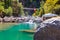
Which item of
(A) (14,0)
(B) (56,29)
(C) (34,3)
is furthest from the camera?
(C) (34,3)

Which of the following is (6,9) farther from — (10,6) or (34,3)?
(34,3)

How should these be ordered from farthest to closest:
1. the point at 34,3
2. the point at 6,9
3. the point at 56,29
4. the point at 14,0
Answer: the point at 34,3
the point at 14,0
the point at 6,9
the point at 56,29

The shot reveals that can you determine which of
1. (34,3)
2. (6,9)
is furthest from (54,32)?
(34,3)

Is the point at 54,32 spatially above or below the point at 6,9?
above

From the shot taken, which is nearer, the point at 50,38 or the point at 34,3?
the point at 50,38

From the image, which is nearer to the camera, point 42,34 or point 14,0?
point 42,34

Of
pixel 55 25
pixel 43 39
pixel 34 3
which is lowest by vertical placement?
pixel 34 3

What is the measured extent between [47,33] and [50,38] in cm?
8

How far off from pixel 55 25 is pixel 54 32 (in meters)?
0.10

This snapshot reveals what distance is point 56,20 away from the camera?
10.5 feet

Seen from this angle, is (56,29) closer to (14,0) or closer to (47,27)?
(47,27)

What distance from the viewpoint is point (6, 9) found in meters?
31.9

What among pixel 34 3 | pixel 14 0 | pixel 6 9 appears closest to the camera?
pixel 6 9

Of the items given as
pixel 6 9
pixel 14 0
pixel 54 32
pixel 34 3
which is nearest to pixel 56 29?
pixel 54 32
